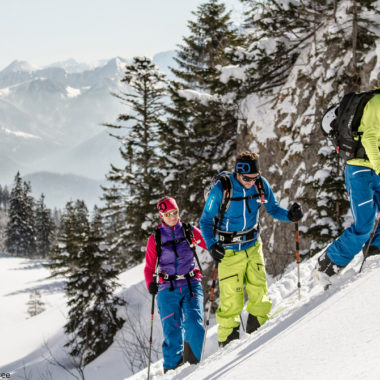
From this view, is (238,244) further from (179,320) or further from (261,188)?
(179,320)

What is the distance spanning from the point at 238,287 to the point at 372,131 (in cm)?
250

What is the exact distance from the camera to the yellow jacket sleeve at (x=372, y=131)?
3783 mm

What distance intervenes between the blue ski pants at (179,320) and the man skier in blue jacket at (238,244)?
0.41 meters

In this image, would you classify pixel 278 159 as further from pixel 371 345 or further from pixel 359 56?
pixel 371 345

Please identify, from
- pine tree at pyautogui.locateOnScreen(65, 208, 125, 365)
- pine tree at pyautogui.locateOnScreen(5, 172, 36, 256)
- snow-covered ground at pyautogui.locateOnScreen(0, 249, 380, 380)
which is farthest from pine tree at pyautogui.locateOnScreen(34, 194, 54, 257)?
snow-covered ground at pyautogui.locateOnScreen(0, 249, 380, 380)

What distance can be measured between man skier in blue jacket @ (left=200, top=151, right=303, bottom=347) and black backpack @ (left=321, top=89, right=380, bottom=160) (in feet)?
3.32

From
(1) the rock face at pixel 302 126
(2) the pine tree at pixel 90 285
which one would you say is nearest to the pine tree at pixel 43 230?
(2) the pine tree at pixel 90 285

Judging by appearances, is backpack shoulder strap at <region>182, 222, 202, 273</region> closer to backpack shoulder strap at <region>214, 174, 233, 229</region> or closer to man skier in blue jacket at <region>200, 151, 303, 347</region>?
man skier in blue jacket at <region>200, 151, 303, 347</region>

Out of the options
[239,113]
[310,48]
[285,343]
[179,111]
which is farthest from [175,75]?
[285,343]

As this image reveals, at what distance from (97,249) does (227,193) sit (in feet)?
47.1

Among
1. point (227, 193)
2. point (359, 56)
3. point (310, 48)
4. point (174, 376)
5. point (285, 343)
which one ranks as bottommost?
point (174, 376)

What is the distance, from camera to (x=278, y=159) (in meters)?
13.3

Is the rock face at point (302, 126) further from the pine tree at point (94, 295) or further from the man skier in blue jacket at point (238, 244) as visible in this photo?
the pine tree at point (94, 295)

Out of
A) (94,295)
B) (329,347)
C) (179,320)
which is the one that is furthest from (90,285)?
(329,347)
